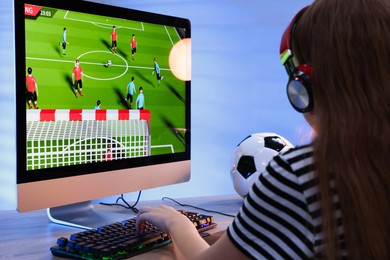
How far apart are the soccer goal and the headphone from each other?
0.59 metres

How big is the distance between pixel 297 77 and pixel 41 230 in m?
0.74

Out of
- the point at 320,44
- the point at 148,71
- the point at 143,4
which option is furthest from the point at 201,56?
the point at 320,44

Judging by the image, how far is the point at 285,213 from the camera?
0.70 m

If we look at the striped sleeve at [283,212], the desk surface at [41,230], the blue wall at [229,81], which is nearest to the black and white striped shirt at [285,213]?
the striped sleeve at [283,212]

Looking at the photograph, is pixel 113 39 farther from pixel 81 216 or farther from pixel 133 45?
pixel 81 216

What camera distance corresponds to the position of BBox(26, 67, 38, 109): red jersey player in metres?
1.10

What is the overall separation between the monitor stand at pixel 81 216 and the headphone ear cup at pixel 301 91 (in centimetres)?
65

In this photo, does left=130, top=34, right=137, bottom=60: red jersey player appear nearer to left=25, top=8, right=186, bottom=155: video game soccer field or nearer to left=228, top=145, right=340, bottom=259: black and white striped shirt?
left=25, top=8, right=186, bottom=155: video game soccer field

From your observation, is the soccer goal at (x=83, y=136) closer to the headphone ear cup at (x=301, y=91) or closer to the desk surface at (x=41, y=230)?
the desk surface at (x=41, y=230)

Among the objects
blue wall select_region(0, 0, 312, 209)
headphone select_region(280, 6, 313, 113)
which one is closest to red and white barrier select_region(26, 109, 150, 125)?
headphone select_region(280, 6, 313, 113)

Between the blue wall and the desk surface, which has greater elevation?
the blue wall

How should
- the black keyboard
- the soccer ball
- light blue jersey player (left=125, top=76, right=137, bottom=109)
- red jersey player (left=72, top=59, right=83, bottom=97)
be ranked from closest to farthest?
1. the black keyboard
2. red jersey player (left=72, top=59, right=83, bottom=97)
3. light blue jersey player (left=125, top=76, right=137, bottom=109)
4. the soccer ball

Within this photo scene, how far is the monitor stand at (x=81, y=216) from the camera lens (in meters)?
1.24

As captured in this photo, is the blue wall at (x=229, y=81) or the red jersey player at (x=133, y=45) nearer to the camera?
the red jersey player at (x=133, y=45)
